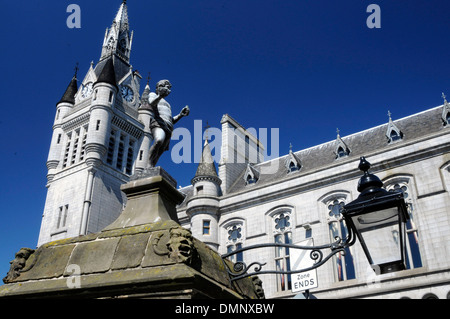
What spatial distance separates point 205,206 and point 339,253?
9292 millimetres

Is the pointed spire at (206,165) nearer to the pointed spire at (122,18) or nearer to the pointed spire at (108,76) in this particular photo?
the pointed spire at (108,76)

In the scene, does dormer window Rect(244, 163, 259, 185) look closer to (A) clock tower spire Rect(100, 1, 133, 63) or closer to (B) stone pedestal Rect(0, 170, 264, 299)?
(B) stone pedestal Rect(0, 170, 264, 299)

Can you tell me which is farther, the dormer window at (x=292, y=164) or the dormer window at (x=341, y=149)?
the dormer window at (x=292, y=164)

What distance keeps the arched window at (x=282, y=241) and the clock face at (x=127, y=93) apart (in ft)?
89.3

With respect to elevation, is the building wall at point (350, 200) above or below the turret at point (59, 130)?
below

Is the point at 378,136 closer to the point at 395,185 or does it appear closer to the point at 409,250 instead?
the point at 395,185

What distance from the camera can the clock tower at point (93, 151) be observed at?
3806cm

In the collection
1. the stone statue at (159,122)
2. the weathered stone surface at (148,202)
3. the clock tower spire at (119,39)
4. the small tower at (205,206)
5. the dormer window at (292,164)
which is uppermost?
the clock tower spire at (119,39)

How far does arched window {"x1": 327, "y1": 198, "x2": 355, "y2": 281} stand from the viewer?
22.0 meters

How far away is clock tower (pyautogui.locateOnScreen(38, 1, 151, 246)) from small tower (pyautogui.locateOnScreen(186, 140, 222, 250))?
12.2 metres

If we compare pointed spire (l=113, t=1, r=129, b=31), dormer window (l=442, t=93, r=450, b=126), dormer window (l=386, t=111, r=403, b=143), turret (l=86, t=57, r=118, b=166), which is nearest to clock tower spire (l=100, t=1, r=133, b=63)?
pointed spire (l=113, t=1, r=129, b=31)

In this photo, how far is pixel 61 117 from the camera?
1822 inches

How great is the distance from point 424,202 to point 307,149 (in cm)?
1035

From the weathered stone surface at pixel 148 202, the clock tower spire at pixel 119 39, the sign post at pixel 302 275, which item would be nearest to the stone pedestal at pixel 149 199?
the weathered stone surface at pixel 148 202
